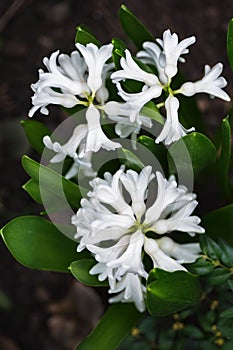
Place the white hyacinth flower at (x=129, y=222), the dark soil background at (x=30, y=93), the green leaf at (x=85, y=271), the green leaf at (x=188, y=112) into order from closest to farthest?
the white hyacinth flower at (x=129, y=222)
the green leaf at (x=85, y=271)
the green leaf at (x=188, y=112)
the dark soil background at (x=30, y=93)

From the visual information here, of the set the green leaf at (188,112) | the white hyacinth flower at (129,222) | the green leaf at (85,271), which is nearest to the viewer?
the white hyacinth flower at (129,222)

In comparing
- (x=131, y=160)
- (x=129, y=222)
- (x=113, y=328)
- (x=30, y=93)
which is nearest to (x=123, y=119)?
(x=131, y=160)

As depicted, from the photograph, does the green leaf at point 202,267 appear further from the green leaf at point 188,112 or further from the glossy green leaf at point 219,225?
the green leaf at point 188,112

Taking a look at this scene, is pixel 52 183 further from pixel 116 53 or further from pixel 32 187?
pixel 116 53

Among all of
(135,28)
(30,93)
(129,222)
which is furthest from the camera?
(30,93)

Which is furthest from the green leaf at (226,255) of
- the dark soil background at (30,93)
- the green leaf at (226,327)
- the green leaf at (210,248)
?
the dark soil background at (30,93)

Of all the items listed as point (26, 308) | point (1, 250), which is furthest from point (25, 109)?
point (26, 308)

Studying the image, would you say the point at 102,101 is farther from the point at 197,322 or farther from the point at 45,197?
the point at 197,322

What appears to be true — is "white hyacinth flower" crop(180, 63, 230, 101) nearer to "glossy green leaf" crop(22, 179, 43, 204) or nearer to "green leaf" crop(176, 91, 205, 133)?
"green leaf" crop(176, 91, 205, 133)
